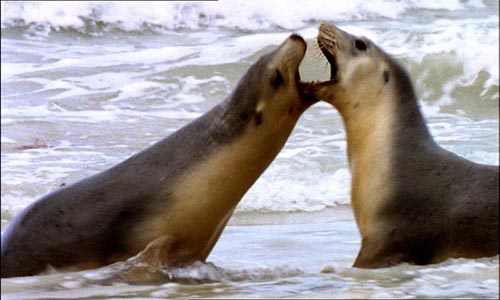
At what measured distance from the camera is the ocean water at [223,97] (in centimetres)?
507

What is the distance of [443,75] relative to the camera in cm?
1382

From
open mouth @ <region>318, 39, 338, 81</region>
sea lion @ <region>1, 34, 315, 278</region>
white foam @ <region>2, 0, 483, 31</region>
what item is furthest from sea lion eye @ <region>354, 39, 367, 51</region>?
white foam @ <region>2, 0, 483, 31</region>

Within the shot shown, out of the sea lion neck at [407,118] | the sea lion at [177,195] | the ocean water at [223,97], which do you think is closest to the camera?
the ocean water at [223,97]

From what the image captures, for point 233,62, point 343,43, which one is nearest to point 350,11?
point 233,62

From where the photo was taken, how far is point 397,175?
564cm

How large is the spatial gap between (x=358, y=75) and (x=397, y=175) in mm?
558

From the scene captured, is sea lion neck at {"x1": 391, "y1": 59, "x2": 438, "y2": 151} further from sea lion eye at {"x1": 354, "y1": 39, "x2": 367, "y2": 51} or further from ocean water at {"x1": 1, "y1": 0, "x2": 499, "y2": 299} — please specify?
ocean water at {"x1": 1, "y1": 0, "x2": 499, "y2": 299}

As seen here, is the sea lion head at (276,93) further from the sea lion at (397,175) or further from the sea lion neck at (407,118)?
the sea lion neck at (407,118)

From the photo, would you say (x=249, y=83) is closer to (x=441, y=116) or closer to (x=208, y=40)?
(x=441, y=116)

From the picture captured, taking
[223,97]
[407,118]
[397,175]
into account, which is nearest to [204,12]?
[223,97]

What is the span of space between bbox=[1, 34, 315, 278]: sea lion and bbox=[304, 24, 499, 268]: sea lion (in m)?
0.20

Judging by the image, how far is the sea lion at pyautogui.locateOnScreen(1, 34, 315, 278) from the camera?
17.7 ft

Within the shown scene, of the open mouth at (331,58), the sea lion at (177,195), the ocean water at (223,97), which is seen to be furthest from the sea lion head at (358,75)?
the ocean water at (223,97)

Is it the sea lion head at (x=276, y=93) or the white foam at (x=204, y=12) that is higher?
the sea lion head at (x=276, y=93)
